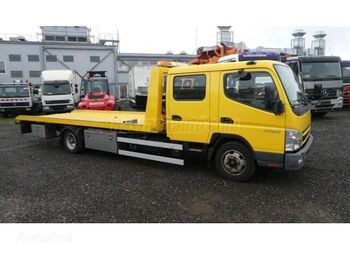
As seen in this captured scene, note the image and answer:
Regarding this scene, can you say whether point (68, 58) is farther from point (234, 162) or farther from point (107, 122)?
point (234, 162)

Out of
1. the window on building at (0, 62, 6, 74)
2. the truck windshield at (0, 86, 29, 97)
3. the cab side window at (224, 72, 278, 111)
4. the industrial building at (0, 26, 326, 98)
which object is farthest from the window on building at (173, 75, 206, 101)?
the window on building at (0, 62, 6, 74)

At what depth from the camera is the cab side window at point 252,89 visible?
429 centimetres

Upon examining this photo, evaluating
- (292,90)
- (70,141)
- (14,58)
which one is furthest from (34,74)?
(292,90)

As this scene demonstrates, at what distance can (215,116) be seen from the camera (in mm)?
4859

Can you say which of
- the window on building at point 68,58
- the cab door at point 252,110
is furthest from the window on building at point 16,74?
the cab door at point 252,110

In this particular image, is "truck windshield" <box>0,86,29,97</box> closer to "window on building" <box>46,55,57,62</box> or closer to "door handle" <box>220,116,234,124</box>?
Answer: "window on building" <box>46,55,57,62</box>

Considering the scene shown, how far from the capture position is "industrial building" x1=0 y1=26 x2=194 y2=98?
29095mm

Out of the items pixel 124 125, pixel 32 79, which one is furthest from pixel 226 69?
pixel 32 79

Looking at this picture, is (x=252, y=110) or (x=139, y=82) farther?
(x=139, y=82)

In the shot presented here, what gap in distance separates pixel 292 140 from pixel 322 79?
338 inches

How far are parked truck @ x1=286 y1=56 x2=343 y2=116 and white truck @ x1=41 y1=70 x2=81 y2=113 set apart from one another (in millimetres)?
13387

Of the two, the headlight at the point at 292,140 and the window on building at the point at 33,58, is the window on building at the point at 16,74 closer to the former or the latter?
the window on building at the point at 33,58

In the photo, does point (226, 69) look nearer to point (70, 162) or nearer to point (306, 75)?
point (70, 162)

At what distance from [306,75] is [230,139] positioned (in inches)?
328
